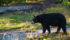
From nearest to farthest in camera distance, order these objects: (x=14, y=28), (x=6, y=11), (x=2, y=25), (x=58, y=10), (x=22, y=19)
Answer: (x=14, y=28) < (x=2, y=25) < (x=22, y=19) < (x=58, y=10) < (x=6, y=11)

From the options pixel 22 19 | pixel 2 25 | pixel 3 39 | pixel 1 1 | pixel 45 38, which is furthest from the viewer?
pixel 1 1

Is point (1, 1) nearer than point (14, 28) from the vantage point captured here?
No

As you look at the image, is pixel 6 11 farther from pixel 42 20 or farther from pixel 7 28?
pixel 42 20

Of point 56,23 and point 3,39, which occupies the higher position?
point 56,23

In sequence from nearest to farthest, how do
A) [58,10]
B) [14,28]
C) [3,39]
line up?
[3,39]
[14,28]
[58,10]

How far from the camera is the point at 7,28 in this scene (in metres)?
14.3

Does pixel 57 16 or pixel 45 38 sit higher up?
pixel 57 16

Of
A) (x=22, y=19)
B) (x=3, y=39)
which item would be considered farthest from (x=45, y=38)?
(x=22, y=19)

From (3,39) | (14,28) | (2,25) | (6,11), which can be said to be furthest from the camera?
(6,11)

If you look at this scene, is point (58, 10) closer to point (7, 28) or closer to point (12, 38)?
point (7, 28)

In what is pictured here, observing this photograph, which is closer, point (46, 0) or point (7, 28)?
point (7, 28)

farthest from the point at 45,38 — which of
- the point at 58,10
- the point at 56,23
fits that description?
the point at 58,10

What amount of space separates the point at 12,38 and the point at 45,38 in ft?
5.43

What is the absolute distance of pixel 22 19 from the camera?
58.7 ft
